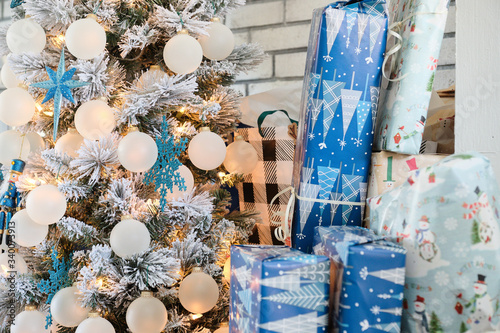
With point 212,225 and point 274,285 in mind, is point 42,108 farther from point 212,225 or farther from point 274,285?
point 274,285

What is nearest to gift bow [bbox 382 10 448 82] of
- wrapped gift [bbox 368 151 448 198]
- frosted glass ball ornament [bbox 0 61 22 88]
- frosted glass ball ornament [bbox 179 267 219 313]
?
wrapped gift [bbox 368 151 448 198]

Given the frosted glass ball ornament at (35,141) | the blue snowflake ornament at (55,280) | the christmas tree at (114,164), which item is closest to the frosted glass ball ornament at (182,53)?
the christmas tree at (114,164)

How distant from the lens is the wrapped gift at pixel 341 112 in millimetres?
890

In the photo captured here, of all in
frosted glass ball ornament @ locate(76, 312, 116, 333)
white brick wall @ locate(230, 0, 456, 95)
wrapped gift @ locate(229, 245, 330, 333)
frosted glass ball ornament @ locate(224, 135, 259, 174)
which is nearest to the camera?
wrapped gift @ locate(229, 245, 330, 333)

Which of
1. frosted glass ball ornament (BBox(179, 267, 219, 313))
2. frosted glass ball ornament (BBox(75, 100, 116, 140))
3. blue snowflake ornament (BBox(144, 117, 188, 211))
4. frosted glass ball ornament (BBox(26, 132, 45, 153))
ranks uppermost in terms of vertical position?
frosted glass ball ornament (BBox(75, 100, 116, 140))

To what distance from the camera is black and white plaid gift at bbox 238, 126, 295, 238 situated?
1.18m

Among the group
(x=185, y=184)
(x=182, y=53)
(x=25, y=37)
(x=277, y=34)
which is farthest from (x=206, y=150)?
(x=277, y=34)

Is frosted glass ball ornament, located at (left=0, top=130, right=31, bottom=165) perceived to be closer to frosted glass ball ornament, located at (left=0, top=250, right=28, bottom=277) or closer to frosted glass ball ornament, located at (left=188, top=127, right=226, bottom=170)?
frosted glass ball ornament, located at (left=0, top=250, right=28, bottom=277)

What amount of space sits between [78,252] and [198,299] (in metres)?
0.26

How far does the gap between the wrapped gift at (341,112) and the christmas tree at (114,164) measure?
0.63 ft

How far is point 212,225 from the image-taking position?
39.2 inches

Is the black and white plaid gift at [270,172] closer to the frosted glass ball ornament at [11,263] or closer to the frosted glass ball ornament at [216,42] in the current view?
the frosted glass ball ornament at [216,42]

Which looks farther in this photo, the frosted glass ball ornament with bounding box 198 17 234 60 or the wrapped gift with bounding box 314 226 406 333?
the frosted glass ball ornament with bounding box 198 17 234 60

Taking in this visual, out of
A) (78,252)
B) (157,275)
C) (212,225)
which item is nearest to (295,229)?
(212,225)
